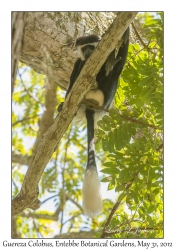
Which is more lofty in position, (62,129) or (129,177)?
(62,129)

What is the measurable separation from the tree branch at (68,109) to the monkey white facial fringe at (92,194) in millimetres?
274

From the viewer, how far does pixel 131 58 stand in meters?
2.17

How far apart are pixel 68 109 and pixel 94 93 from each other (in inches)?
25.3

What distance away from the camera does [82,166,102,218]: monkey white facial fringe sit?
200 cm

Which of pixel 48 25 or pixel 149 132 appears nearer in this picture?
pixel 149 132

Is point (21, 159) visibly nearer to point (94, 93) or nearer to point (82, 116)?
point (82, 116)

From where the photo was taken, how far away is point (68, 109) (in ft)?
6.19

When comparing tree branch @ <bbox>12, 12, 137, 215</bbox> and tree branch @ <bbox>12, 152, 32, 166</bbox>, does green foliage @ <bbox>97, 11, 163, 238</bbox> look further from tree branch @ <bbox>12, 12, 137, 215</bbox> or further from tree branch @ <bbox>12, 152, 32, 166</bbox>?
tree branch @ <bbox>12, 152, 32, 166</bbox>

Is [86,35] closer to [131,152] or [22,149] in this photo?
[131,152]

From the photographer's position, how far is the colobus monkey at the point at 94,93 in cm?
204

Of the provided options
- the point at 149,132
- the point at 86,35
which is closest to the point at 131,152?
the point at 149,132

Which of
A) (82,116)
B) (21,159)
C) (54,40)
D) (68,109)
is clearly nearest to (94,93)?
(82,116)

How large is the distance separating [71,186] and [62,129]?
1501mm

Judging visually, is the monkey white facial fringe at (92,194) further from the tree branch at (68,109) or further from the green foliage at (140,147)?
the tree branch at (68,109)
